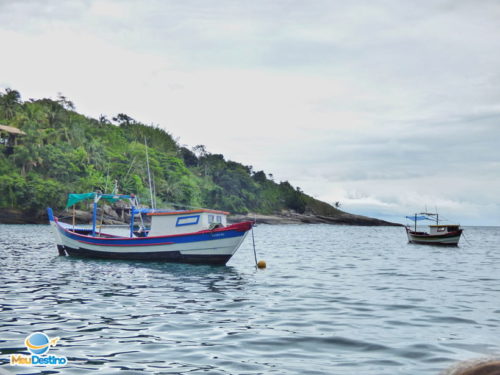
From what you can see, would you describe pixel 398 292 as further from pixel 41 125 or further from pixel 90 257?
pixel 41 125

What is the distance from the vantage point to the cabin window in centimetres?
2473

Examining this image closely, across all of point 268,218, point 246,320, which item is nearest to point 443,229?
point 246,320

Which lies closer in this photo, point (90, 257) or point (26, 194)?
point (90, 257)

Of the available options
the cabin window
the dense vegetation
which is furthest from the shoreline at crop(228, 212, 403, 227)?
the cabin window

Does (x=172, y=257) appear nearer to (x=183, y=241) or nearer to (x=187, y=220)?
(x=183, y=241)

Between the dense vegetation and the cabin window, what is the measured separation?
123 feet

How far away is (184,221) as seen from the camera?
25000 mm

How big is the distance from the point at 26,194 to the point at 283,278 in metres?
65.7

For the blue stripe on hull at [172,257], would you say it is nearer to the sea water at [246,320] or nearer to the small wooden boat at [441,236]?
the sea water at [246,320]

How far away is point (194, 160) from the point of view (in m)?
138

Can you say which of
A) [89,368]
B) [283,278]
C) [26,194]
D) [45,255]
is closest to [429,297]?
[283,278]

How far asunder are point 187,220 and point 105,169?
70.7 meters

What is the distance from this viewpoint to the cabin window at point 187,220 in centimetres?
2473

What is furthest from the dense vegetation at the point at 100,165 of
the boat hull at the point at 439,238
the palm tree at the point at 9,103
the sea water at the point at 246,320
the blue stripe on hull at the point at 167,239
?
the sea water at the point at 246,320
